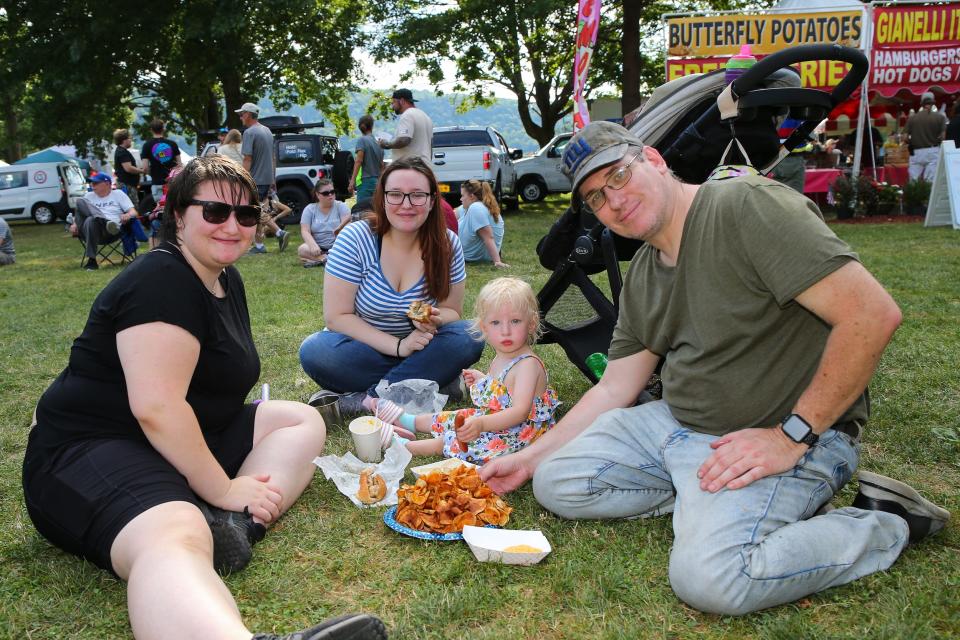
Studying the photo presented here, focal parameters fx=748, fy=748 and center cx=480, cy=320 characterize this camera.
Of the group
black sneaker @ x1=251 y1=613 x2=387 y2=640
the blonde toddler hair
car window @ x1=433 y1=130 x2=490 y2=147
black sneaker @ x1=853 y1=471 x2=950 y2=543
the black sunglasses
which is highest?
car window @ x1=433 y1=130 x2=490 y2=147

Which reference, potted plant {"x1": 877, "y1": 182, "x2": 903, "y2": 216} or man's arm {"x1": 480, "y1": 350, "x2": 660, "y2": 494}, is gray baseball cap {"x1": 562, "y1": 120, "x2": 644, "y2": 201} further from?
potted plant {"x1": 877, "y1": 182, "x2": 903, "y2": 216}

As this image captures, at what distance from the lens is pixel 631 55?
1734 cm

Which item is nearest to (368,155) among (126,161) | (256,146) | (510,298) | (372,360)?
(256,146)

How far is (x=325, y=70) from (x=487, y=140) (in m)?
8.74

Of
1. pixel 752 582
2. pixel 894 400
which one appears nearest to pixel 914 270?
pixel 894 400

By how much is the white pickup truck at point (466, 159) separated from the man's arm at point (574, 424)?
1362 cm

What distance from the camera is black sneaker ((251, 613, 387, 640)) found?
1711 millimetres

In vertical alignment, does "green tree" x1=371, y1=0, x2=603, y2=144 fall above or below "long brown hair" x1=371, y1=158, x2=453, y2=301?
above

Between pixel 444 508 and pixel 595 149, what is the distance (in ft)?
4.35

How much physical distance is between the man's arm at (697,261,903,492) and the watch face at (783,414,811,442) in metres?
0.02

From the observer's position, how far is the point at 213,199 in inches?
94.7

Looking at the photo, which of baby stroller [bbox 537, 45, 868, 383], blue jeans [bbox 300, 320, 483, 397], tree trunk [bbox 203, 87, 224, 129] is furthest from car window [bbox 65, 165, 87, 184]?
baby stroller [bbox 537, 45, 868, 383]

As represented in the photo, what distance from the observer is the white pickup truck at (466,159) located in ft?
54.4

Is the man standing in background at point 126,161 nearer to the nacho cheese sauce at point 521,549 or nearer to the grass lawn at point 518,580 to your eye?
the grass lawn at point 518,580
